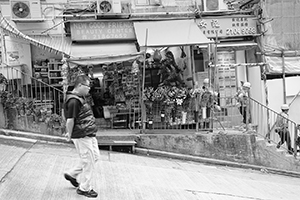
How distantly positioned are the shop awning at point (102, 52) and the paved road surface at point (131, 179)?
2.26 meters

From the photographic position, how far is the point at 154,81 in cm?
1135

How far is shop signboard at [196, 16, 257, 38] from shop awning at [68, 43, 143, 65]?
242cm

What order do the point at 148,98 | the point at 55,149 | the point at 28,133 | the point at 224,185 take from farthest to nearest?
1. the point at 148,98
2. the point at 28,133
3. the point at 55,149
4. the point at 224,185

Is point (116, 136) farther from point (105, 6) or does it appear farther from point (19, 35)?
point (105, 6)

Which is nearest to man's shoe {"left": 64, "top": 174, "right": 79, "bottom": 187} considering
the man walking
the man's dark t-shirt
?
the man walking

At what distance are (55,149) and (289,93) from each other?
25.4ft

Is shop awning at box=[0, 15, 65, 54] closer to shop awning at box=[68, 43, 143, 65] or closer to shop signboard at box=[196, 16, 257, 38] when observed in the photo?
shop awning at box=[68, 43, 143, 65]

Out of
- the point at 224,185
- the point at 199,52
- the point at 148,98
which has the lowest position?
the point at 224,185

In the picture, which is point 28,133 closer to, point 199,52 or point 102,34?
point 102,34

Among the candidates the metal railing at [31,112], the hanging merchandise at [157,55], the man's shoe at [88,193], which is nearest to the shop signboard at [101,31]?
the hanging merchandise at [157,55]

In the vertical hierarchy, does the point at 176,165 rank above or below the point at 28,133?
below

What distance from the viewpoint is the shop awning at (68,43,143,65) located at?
8964 mm

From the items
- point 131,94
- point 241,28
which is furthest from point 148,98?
point 241,28

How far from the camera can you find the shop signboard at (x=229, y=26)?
11.1m
